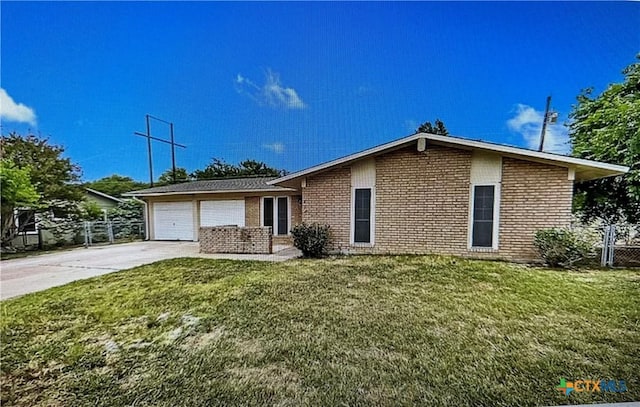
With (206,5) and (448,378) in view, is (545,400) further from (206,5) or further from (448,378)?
(206,5)

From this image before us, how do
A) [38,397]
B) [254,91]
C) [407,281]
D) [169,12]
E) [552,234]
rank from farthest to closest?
[552,234]
[407,281]
[254,91]
[169,12]
[38,397]

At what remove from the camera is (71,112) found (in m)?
2.22

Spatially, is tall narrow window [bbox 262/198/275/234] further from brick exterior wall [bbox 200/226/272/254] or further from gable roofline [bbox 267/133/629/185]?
gable roofline [bbox 267/133/629/185]

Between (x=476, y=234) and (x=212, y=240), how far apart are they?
5.87m

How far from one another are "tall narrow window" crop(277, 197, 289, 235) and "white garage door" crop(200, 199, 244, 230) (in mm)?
1349

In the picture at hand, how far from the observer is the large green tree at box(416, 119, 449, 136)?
3.96 metres

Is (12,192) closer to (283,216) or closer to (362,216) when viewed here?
(362,216)

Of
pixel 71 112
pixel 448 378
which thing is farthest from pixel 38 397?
pixel 448 378

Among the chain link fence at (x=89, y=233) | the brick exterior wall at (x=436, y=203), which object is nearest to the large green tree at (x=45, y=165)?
the chain link fence at (x=89, y=233)

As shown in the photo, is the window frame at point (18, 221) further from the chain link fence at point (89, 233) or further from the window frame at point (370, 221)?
the window frame at point (370, 221)

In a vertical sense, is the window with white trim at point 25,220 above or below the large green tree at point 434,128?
below

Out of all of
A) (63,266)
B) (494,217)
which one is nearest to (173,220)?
(63,266)

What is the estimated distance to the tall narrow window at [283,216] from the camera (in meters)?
9.21

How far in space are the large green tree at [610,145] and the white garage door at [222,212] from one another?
866 cm
